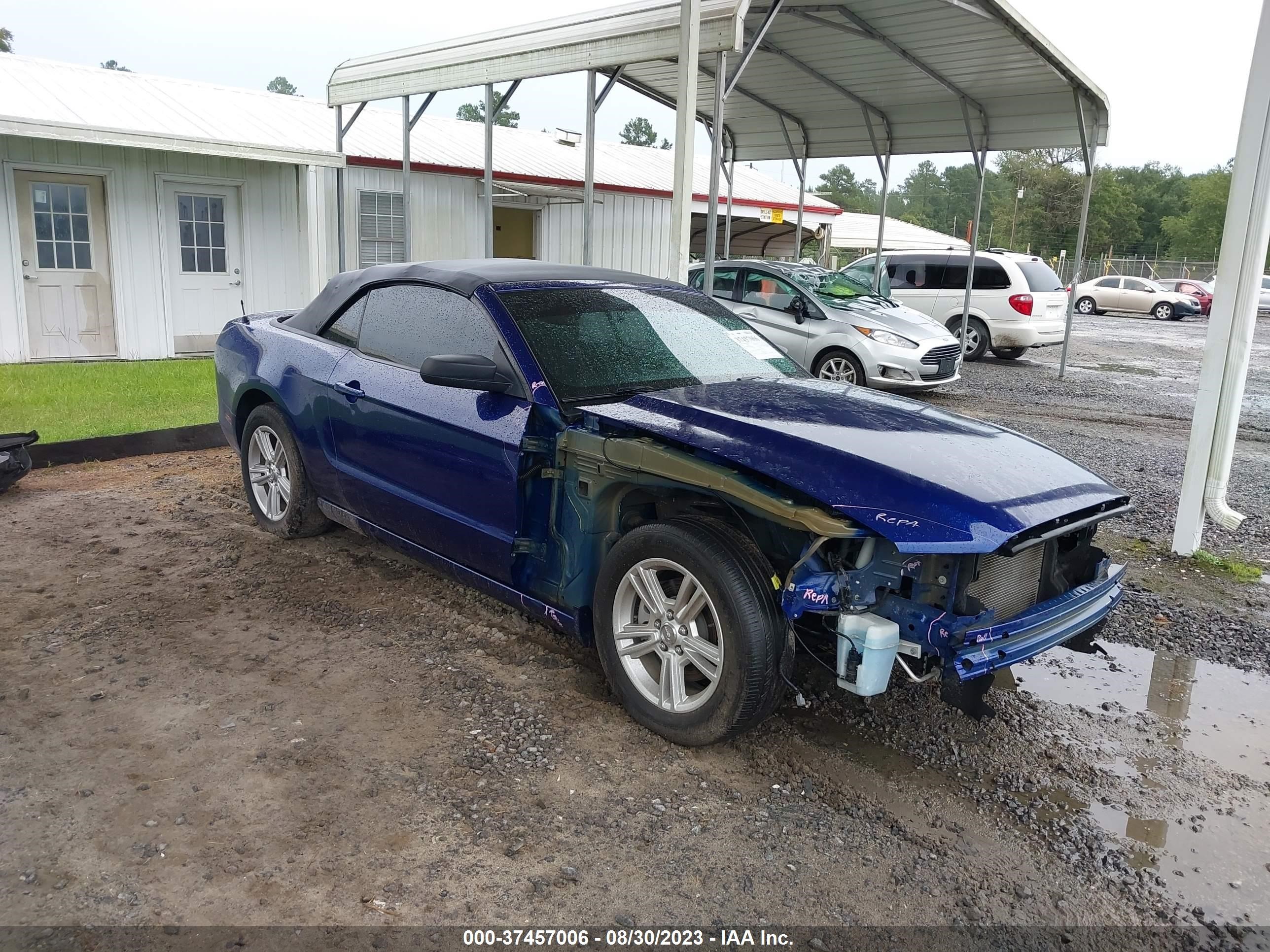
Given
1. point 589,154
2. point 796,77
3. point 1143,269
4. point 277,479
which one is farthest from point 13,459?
point 1143,269

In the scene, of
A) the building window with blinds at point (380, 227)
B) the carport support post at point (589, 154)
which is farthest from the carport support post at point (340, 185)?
the carport support post at point (589, 154)

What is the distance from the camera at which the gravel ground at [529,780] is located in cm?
260

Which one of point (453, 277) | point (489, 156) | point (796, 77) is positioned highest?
point (796, 77)

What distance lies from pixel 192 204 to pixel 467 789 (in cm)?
1224

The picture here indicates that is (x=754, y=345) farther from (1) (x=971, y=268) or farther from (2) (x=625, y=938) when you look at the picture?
(1) (x=971, y=268)

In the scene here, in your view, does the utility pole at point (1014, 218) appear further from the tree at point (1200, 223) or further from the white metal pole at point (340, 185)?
the white metal pole at point (340, 185)

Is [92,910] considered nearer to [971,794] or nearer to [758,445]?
[758,445]

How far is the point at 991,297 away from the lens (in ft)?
54.0

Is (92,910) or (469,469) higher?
(469,469)

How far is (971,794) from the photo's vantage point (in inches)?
126

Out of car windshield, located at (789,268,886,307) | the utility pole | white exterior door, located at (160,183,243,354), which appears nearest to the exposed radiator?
car windshield, located at (789,268,886,307)

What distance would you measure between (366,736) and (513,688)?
2.02 feet

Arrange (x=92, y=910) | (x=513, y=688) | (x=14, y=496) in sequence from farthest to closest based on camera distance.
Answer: (x=14, y=496) → (x=513, y=688) → (x=92, y=910)

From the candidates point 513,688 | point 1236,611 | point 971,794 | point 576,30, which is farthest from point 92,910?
point 576,30
